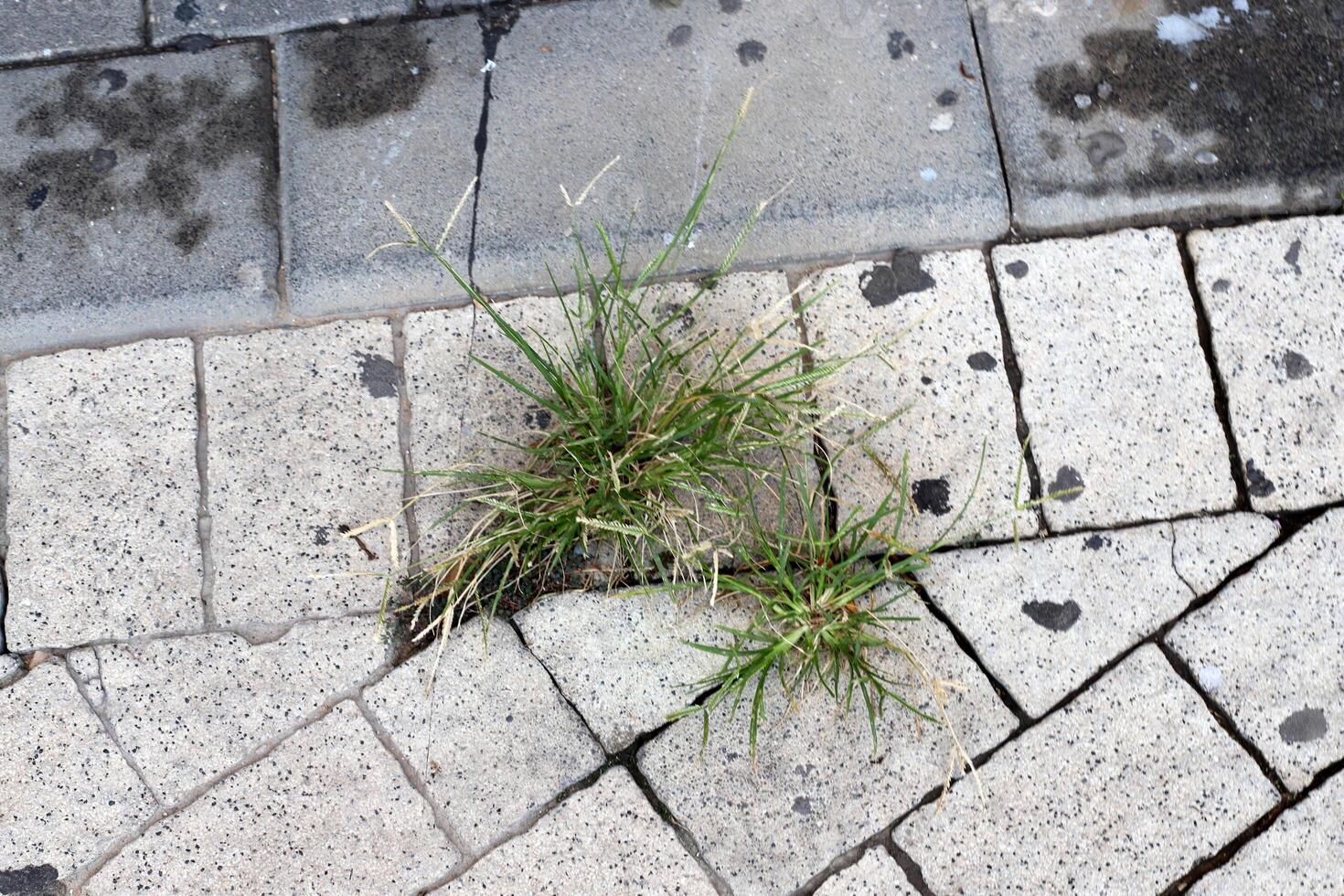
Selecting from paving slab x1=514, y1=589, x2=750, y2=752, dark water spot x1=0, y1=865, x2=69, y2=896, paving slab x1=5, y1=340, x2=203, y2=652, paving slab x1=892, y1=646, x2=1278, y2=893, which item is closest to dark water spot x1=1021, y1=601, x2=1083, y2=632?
paving slab x1=892, y1=646, x2=1278, y2=893

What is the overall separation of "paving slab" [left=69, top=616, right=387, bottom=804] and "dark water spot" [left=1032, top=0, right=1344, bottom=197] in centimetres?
172

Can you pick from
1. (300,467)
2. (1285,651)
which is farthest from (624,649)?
(1285,651)

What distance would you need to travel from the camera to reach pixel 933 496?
6.48 ft

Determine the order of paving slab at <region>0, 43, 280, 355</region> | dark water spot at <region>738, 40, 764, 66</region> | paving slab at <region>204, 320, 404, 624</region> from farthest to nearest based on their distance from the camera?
dark water spot at <region>738, 40, 764, 66</region> < paving slab at <region>0, 43, 280, 355</region> < paving slab at <region>204, 320, 404, 624</region>

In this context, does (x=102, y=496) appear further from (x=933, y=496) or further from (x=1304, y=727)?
(x=1304, y=727)

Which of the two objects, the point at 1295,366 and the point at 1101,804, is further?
the point at 1295,366

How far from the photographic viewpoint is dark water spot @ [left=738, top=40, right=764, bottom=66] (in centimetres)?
217

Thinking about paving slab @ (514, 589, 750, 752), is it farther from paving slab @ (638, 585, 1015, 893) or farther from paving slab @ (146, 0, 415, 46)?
paving slab @ (146, 0, 415, 46)

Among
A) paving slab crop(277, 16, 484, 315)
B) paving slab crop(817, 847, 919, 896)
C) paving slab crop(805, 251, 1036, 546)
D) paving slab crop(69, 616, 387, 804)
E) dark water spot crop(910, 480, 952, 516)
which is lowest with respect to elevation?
paving slab crop(817, 847, 919, 896)

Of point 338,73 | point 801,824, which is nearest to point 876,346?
point 801,824

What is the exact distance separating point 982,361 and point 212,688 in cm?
162

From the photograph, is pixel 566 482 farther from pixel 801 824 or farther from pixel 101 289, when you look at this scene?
pixel 101 289

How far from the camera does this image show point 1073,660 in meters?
1.92

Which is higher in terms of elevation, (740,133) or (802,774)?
(740,133)
